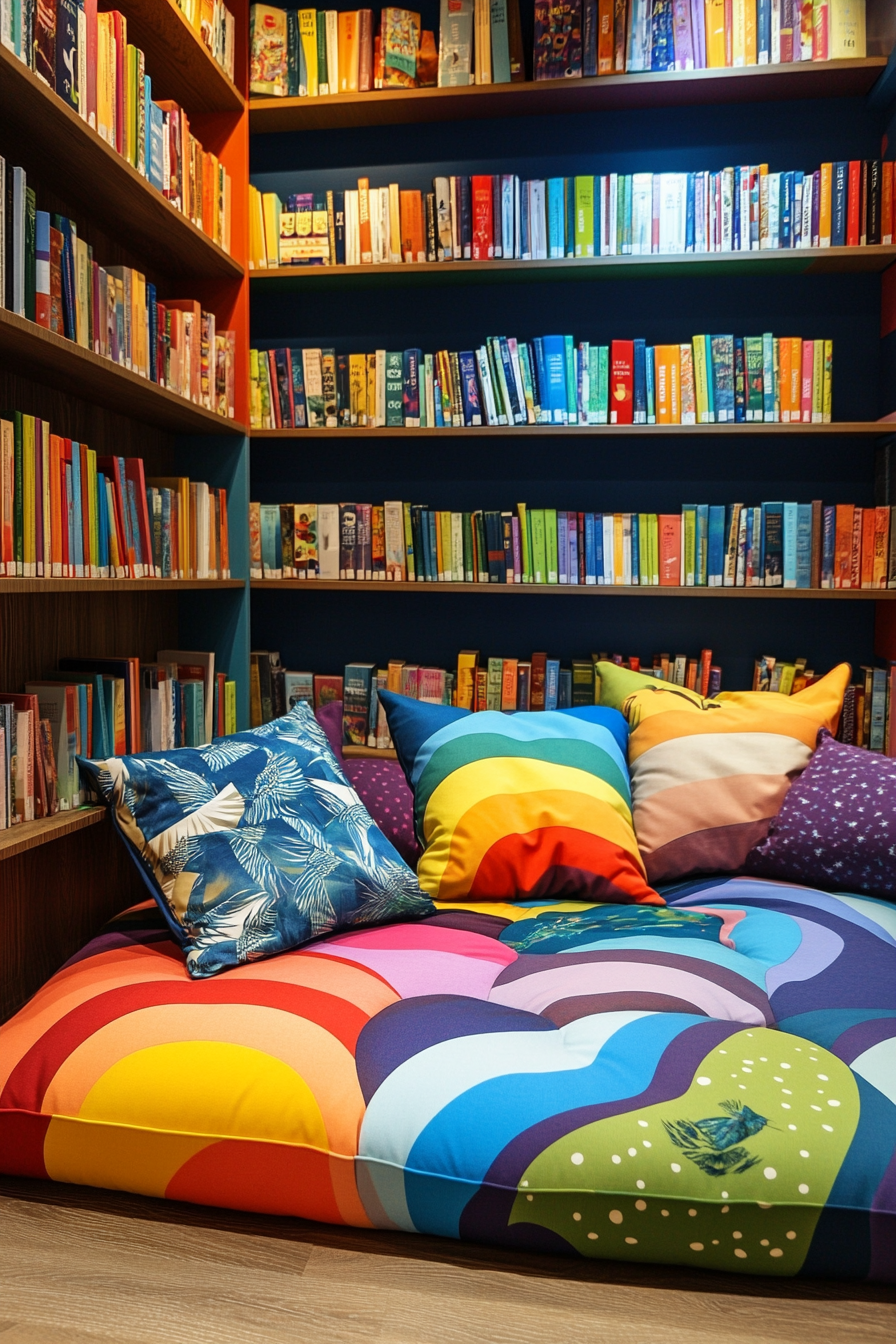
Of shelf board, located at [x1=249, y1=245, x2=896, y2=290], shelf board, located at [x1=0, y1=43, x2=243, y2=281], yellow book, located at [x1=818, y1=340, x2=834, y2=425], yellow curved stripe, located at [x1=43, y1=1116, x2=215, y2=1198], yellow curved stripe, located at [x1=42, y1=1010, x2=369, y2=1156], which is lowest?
yellow curved stripe, located at [x1=43, y1=1116, x2=215, y2=1198]

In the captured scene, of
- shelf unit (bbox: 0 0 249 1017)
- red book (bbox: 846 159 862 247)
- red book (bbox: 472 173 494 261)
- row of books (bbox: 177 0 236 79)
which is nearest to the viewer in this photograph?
shelf unit (bbox: 0 0 249 1017)

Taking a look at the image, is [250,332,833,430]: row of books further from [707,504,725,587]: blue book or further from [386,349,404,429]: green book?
[707,504,725,587]: blue book

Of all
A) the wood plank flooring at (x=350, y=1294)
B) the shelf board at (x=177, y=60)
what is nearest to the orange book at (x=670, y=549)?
the shelf board at (x=177, y=60)

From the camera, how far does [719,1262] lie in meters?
1.04

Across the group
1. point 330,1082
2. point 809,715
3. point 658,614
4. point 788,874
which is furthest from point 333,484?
point 330,1082

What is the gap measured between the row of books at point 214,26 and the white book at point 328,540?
1.12 m

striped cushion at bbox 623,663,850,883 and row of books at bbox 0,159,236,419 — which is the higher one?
row of books at bbox 0,159,236,419

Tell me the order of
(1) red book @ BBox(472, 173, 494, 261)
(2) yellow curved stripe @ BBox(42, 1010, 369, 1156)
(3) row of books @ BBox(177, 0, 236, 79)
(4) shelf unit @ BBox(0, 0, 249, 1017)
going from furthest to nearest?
(1) red book @ BBox(472, 173, 494, 261)
(3) row of books @ BBox(177, 0, 236, 79)
(4) shelf unit @ BBox(0, 0, 249, 1017)
(2) yellow curved stripe @ BBox(42, 1010, 369, 1156)

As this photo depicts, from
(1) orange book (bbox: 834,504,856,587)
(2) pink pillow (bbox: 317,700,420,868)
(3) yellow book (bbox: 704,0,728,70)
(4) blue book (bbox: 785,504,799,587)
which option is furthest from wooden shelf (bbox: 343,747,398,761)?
(3) yellow book (bbox: 704,0,728,70)

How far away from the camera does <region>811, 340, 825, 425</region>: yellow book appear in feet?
7.80

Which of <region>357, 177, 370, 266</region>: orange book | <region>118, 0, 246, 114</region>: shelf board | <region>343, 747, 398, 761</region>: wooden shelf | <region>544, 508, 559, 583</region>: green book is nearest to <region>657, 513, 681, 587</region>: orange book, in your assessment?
<region>544, 508, 559, 583</region>: green book

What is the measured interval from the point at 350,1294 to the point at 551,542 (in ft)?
6.02

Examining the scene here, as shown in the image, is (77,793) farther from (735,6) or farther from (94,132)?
(735,6)

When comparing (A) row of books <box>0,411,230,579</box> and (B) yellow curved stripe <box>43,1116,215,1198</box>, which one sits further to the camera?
(A) row of books <box>0,411,230,579</box>
